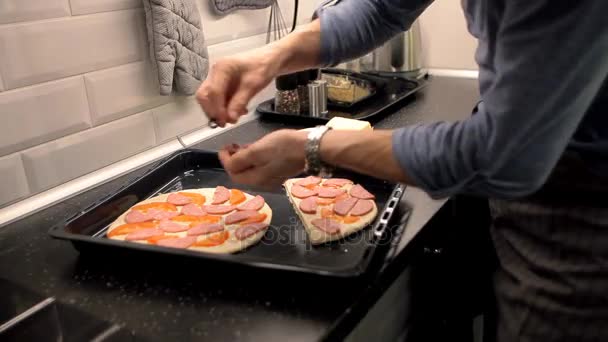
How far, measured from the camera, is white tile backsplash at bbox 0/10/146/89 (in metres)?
0.87

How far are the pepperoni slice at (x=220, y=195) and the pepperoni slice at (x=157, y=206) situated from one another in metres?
0.07

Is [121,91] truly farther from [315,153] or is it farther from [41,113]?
[315,153]

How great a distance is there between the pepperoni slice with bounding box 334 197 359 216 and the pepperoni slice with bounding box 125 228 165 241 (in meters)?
0.27

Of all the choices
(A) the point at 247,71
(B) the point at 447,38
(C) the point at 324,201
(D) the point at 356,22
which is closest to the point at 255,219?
(C) the point at 324,201

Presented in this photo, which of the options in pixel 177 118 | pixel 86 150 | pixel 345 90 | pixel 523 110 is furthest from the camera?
pixel 345 90

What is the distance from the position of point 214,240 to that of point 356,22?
42 centimetres

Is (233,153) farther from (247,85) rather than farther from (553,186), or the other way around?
(553,186)

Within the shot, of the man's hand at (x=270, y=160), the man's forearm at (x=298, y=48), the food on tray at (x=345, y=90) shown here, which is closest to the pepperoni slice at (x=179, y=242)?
the man's hand at (x=270, y=160)

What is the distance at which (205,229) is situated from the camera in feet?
2.81

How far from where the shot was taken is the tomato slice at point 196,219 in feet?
2.94

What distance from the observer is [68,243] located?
85cm

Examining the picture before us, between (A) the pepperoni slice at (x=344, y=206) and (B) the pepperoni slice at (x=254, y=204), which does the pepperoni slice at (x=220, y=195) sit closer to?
(B) the pepperoni slice at (x=254, y=204)

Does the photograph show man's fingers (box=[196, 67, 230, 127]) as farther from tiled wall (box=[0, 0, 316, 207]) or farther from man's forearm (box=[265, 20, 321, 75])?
tiled wall (box=[0, 0, 316, 207])

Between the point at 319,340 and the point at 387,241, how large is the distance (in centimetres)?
22
